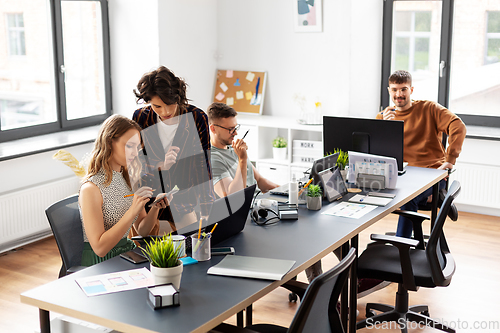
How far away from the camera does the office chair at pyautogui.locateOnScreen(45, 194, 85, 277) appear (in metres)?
2.44

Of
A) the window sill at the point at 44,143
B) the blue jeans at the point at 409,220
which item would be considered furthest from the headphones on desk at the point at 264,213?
the window sill at the point at 44,143

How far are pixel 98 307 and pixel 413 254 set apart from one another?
179 cm

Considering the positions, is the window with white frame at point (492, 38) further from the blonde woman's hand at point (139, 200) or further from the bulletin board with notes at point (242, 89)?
the blonde woman's hand at point (139, 200)

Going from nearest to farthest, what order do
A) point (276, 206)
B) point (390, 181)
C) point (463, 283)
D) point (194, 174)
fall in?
point (276, 206)
point (194, 174)
point (390, 181)
point (463, 283)

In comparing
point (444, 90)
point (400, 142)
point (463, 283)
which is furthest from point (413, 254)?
point (444, 90)

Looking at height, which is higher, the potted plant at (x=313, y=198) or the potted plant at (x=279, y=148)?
the potted plant at (x=313, y=198)

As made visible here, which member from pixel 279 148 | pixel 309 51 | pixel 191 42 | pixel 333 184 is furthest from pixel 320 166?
pixel 191 42

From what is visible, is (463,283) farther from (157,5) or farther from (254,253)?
(157,5)

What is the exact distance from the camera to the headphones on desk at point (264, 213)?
8.72 ft

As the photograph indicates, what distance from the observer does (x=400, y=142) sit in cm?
330

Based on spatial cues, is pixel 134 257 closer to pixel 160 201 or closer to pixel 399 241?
pixel 160 201

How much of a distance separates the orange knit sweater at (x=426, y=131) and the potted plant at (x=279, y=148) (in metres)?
1.62

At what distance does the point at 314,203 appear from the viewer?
287cm

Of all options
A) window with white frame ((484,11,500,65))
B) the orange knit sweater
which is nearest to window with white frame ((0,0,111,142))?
the orange knit sweater
